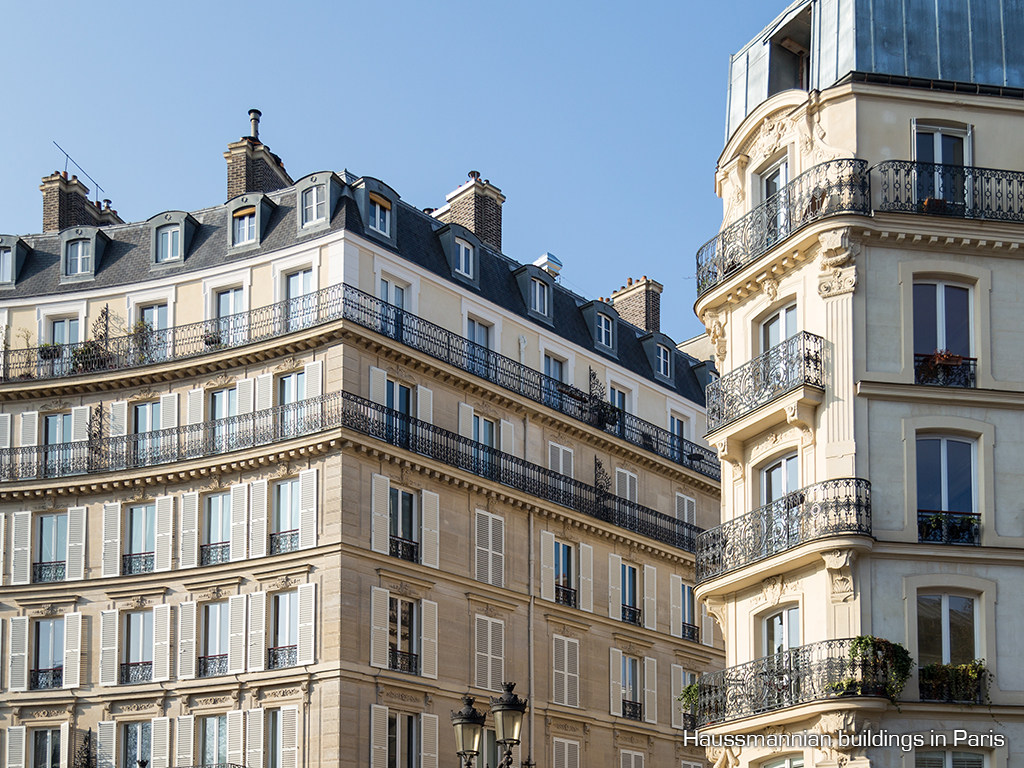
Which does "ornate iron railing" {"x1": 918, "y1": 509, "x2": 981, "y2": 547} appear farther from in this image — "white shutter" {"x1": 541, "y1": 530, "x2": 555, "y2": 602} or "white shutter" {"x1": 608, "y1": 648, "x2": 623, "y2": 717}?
"white shutter" {"x1": 608, "y1": 648, "x2": 623, "y2": 717}

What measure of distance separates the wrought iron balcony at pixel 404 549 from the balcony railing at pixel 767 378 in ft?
39.2

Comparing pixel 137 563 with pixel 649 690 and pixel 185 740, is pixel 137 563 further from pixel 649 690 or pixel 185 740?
pixel 649 690

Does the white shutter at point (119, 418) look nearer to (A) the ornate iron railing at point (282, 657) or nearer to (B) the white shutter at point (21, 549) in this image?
(B) the white shutter at point (21, 549)

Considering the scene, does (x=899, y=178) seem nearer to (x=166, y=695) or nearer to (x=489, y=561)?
(x=489, y=561)

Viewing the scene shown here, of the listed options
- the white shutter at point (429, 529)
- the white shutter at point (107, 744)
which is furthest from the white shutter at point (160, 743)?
the white shutter at point (429, 529)

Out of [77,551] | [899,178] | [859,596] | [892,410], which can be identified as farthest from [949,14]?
[77,551]

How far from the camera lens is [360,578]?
36.0 meters

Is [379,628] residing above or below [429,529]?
below

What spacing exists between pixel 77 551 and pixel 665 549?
16477mm

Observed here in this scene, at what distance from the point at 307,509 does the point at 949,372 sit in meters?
16.9

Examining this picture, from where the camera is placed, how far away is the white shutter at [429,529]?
37938 millimetres

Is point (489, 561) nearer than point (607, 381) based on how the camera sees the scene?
Yes

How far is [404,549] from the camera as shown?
37469 millimetres

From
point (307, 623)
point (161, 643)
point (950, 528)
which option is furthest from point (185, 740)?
point (950, 528)
